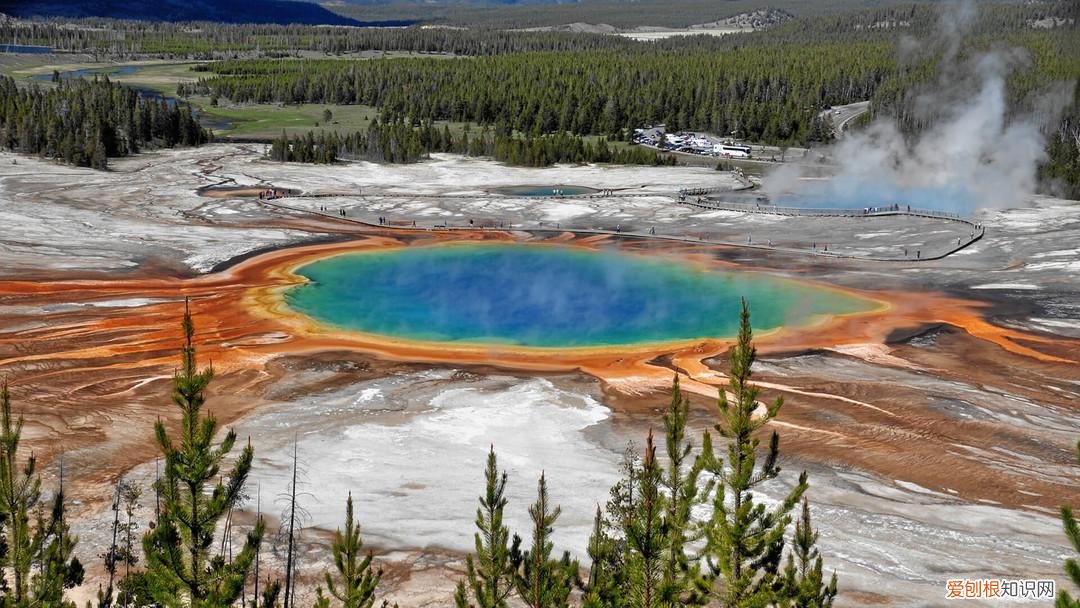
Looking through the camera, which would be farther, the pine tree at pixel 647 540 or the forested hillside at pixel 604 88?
the forested hillside at pixel 604 88

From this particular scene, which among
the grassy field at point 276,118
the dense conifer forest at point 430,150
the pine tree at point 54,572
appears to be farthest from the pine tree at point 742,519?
the grassy field at point 276,118

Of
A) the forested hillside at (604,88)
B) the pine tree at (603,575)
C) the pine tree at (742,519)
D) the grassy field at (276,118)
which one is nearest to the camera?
the pine tree at (603,575)

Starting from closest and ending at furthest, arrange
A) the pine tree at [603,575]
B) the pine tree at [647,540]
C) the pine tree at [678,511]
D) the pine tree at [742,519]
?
the pine tree at [647,540]
the pine tree at [678,511]
the pine tree at [603,575]
the pine tree at [742,519]

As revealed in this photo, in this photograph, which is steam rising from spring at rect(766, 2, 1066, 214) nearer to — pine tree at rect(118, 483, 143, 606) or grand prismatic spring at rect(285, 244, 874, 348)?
grand prismatic spring at rect(285, 244, 874, 348)

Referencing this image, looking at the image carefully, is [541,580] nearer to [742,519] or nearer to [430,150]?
[742,519]

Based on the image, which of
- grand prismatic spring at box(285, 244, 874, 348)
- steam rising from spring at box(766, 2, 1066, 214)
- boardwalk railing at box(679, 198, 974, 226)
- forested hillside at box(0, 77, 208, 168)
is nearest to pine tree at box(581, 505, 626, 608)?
grand prismatic spring at box(285, 244, 874, 348)

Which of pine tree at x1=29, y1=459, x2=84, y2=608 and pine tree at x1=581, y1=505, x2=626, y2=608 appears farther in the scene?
pine tree at x1=29, y1=459, x2=84, y2=608

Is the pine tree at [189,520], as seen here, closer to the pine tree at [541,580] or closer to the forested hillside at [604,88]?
the pine tree at [541,580]
